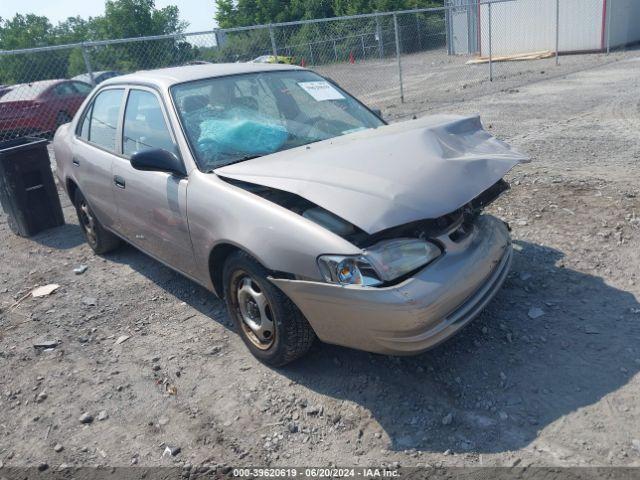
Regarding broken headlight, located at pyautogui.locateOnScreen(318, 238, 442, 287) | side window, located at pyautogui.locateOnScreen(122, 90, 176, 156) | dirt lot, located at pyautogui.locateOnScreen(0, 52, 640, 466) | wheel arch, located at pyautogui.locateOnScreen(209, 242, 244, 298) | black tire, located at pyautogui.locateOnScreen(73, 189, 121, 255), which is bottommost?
dirt lot, located at pyautogui.locateOnScreen(0, 52, 640, 466)

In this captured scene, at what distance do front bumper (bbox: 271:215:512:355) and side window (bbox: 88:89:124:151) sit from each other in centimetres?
257

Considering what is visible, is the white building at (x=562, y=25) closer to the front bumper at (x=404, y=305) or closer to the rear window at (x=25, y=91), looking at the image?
the rear window at (x=25, y=91)

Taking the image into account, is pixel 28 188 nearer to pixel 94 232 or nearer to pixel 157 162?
pixel 94 232

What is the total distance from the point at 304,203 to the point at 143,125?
176cm

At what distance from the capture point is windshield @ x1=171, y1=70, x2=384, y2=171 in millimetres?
3916

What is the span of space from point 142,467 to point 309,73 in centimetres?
343

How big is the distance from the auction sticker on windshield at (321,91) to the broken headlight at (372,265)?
203cm

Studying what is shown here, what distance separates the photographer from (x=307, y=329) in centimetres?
329

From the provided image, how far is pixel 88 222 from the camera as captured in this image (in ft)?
19.1

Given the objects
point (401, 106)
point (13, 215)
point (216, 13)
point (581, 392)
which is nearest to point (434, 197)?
point (581, 392)

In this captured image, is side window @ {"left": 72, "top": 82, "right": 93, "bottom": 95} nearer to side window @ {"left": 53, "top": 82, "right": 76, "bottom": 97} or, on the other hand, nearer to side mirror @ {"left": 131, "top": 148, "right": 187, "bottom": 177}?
side window @ {"left": 53, "top": 82, "right": 76, "bottom": 97}

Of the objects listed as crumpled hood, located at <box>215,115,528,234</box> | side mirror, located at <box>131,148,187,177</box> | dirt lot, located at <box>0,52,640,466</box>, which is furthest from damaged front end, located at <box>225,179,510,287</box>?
dirt lot, located at <box>0,52,640,466</box>

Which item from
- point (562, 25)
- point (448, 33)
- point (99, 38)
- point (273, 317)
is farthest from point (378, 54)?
point (99, 38)

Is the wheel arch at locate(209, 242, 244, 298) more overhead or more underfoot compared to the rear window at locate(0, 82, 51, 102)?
more underfoot
